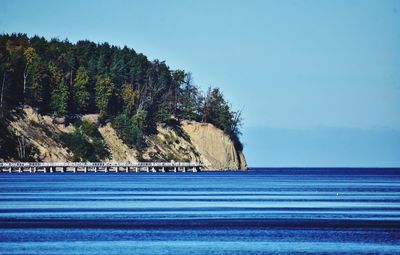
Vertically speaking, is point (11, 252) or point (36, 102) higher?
point (36, 102)

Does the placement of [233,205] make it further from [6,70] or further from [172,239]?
[6,70]

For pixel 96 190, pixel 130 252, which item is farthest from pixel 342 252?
pixel 96 190

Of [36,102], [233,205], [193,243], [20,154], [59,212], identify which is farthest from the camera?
[36,102]

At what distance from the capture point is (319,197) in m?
111

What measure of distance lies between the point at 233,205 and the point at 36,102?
113 metres

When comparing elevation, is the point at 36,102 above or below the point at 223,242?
above

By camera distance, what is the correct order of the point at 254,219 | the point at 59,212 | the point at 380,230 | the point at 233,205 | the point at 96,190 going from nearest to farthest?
the point at 380,230, the point at 254,219, the point at 59,212, the point at 233,205, the point at 96,190

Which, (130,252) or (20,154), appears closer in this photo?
(130,252)

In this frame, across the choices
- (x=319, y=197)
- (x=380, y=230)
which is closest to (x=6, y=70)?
(x=319, y=197)

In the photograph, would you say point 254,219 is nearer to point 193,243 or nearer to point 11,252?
point 193,243

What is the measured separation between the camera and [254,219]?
75938 millimetres

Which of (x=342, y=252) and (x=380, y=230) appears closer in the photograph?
(x=342, y=252)

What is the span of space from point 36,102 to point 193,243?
5649 inches

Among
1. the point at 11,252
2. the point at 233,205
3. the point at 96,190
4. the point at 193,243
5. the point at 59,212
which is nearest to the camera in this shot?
the point at 11,252
